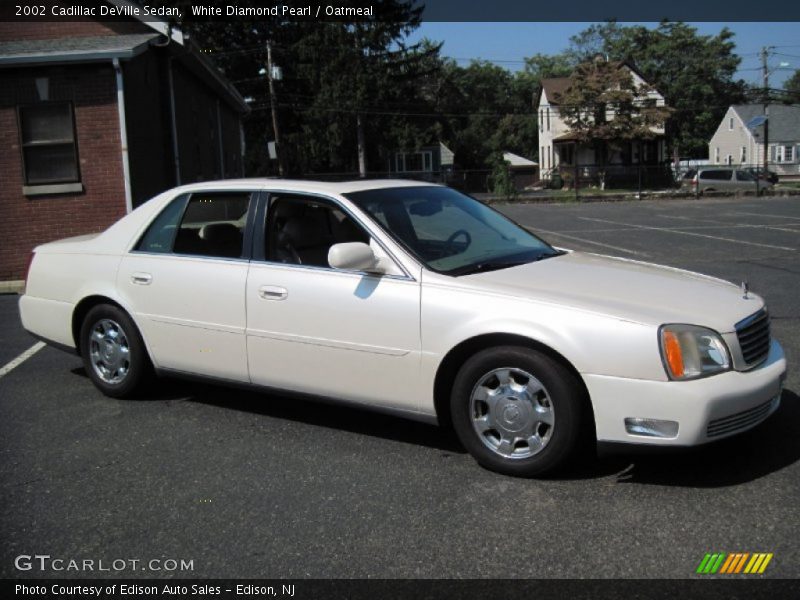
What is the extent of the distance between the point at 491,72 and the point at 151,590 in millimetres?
98399

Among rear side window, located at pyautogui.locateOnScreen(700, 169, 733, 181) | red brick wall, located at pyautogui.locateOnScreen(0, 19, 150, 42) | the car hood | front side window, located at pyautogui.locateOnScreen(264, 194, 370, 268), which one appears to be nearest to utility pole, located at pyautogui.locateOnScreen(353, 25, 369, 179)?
rear side window, located at pyautogui.locateOnScreen(700, 169, 733, 181)

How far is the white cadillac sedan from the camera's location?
12.1 ft

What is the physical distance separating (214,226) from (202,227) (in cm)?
12

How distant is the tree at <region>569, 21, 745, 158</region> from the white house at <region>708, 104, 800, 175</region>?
22.0 feet

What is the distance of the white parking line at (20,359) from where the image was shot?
656 cm

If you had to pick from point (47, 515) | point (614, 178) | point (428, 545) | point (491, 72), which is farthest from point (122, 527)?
point (491, 72)

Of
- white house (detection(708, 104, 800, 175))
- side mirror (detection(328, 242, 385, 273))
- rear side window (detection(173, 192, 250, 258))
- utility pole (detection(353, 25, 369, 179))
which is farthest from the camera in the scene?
white house (detection(708, 104, 800, 175))

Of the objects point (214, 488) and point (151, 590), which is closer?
point (151, 590)

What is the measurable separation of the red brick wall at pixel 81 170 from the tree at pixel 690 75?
70.7m

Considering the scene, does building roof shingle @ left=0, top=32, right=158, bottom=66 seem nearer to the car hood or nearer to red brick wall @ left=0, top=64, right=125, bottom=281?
red brick wall @ left=0, top=64, right=125, bottom=281

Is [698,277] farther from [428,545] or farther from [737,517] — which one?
[428,545]

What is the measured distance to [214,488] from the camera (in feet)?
13.1

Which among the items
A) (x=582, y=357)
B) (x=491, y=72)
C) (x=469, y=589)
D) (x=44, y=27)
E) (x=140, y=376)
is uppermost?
(x=491, y=72)

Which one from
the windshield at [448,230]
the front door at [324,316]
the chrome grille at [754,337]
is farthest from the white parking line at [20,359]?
the chrome grille at [754,337]
